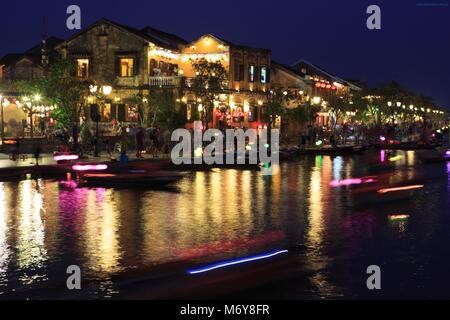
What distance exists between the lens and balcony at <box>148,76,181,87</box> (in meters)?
49.9

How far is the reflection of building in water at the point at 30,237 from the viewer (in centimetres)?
1018

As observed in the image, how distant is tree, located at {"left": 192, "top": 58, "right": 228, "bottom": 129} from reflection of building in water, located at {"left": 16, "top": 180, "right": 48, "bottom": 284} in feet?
99.4

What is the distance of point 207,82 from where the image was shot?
5019 cm

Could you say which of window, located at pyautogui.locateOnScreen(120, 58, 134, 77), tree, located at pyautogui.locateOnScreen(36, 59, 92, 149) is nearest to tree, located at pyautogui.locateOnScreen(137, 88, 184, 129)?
window, located at pyautogui.locateOnScreen(120, 58, 134, 77)

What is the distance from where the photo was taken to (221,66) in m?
51.4

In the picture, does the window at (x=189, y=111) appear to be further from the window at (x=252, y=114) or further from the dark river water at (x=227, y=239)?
the dark river water at (x=227, y=239)

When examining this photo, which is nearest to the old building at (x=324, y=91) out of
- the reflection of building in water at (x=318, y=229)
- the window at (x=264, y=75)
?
the window at (x=264, y=75)

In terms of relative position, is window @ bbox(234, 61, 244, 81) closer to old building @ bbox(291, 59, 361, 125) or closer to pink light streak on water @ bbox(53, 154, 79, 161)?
old building @ bbox(291, 59, 361, 125)

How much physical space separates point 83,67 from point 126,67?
3527mm

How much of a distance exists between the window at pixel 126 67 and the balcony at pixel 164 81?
1771 millimetres

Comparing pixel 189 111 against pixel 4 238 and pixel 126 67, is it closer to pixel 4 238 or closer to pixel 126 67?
pixel 126 67

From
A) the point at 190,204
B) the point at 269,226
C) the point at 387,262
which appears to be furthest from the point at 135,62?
the point at 387,262
